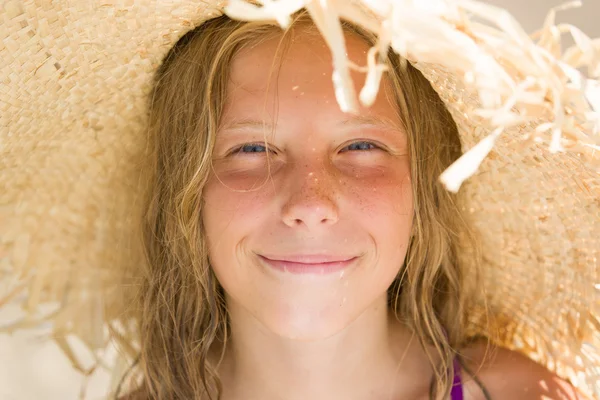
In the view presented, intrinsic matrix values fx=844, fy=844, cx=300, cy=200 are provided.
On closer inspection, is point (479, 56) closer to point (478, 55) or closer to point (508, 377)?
point (478, 55)

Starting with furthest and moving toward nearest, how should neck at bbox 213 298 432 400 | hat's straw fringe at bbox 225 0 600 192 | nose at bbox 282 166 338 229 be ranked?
neck at bbox 213 298 432 400 → nose at bbox 282 166 338 229 → hat's straw fringe at bbox 225 0 600 192

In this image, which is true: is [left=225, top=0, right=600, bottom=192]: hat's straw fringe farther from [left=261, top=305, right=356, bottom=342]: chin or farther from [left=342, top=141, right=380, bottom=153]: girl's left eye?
[left=261, top=305, right=356, bottom=342]: chin

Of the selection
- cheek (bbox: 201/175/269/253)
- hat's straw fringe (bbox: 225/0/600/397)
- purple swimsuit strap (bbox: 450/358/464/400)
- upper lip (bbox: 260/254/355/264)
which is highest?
hat's straw fringe (bbox: 225/0/600/397)

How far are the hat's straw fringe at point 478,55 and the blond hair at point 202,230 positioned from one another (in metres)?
0.38

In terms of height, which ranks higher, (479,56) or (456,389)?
(479,56)

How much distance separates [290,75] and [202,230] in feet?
1.04

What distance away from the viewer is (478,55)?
919 millimetres

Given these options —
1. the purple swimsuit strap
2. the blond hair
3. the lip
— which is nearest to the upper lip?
the lip

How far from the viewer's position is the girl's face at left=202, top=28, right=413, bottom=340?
130 cm

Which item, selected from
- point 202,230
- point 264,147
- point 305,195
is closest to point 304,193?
point 305,195

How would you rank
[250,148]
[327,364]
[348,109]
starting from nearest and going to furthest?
[348,109] → [250,148] → [327,364]

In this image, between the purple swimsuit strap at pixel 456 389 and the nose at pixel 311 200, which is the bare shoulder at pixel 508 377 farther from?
the nose at pixel 311 200

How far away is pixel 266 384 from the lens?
60.9 inches

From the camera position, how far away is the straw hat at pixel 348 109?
92 cm
